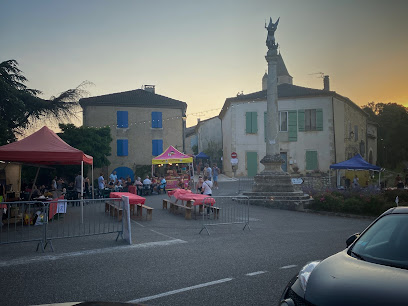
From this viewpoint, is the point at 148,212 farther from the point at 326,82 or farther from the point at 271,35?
the point at 326,82

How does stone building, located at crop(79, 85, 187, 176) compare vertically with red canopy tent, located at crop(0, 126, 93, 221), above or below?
above

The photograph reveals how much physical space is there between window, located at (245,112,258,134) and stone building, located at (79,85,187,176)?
251 inches

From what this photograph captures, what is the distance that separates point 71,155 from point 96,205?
3121mm

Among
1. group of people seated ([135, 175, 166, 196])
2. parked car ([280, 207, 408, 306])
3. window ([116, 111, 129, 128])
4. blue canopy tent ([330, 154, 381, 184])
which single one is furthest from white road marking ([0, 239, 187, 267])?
window ([116, 111, 129, 128])

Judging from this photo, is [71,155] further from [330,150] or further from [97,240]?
[330,150]

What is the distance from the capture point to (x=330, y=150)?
31.7 m

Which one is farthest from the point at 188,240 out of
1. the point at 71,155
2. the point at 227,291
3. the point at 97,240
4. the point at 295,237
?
the point at 71,155

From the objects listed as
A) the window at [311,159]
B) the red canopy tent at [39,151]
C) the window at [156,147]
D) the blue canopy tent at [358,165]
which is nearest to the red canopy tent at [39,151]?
Result: the red canopy tent at [39,151]

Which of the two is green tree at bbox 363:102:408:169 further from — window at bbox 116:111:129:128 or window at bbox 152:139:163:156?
window at bbox 116:111:129:128

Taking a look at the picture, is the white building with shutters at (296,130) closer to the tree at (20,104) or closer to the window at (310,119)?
the window at (310,119)

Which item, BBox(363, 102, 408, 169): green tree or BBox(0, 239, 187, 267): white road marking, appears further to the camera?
BBox(363, 102, 408, 169): green tree

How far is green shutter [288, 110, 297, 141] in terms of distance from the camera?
32.0 meters

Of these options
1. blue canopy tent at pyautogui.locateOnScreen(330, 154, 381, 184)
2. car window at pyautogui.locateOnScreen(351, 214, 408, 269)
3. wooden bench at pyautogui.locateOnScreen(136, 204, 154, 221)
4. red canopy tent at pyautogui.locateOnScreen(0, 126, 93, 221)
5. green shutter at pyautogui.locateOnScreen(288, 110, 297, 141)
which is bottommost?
wooden bench at pyautogui.locateOnScreen(136, 204, 154, 221)

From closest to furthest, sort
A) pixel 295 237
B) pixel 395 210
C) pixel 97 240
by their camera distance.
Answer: pixel 395 210 < pixel 97 240 < pixel 295 237
